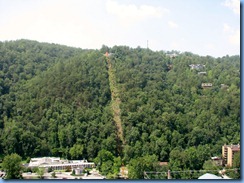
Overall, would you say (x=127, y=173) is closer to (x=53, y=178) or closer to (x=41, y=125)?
(x=53, y=178)

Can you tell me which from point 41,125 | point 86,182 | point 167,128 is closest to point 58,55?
point 41,125

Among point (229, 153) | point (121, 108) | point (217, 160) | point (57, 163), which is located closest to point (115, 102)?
point (121, 108)

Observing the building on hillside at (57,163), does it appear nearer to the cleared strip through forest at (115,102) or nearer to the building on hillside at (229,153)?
the cleared strip through forest at (115,102)

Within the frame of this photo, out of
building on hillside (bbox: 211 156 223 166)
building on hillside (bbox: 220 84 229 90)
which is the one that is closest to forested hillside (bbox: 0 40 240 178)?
building on hillside (bbox: 220 84 229 90)

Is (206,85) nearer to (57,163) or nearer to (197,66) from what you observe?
(197,66)

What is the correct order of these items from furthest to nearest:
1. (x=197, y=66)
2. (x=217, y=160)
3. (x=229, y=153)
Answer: (x=197, y=66), (x=217, y=160), (x=229, y=153)

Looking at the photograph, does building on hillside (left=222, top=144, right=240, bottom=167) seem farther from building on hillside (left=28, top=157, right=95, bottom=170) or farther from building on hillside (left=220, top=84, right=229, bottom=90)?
building on hillside (left=28, top=157, right=95, bottom=170)
